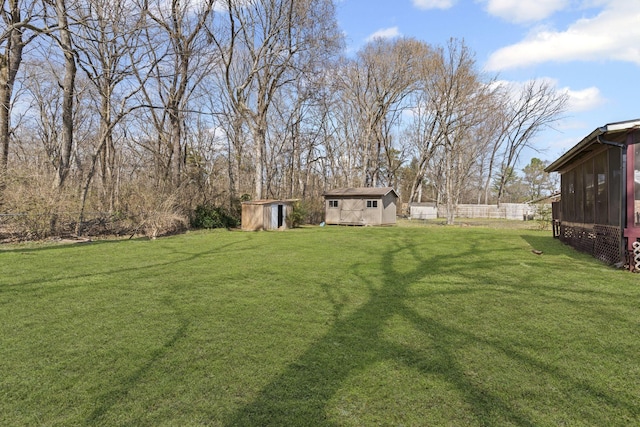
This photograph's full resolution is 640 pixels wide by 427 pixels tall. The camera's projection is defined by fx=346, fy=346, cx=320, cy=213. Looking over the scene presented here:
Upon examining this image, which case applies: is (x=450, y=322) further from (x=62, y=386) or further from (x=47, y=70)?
(x=47, y=70)

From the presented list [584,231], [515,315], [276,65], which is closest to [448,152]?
[276,65]

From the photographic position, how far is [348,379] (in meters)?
2.81

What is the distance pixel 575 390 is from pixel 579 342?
1.16 m

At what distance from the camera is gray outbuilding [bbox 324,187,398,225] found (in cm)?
2347

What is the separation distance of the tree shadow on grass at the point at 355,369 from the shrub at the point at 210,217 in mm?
13997

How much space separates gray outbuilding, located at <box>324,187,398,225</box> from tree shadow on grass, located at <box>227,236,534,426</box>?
61.2ft

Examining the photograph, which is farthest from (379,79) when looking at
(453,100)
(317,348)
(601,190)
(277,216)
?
(317,348)

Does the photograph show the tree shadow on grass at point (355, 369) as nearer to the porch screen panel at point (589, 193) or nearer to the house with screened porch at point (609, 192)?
the house with screened porch at point (609, 192)

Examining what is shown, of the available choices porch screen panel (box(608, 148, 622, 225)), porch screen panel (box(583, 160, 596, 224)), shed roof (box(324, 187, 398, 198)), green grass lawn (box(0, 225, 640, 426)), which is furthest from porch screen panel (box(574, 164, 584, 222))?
shed roof (box(324, 187, 398, 198))

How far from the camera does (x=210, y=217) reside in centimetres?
1761

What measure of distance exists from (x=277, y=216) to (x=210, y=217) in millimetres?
3459

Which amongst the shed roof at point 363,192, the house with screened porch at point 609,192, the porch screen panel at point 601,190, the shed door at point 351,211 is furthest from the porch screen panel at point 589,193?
the shed door at point 351,211

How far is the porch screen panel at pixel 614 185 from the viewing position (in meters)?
7.84

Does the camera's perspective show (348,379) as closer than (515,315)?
Yes
